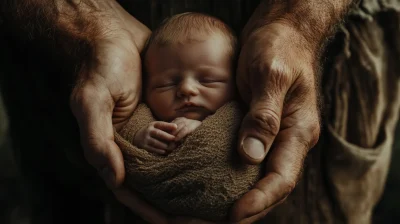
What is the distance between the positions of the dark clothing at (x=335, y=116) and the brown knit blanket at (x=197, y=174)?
0.32 m

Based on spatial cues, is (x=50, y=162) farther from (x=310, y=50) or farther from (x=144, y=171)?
(x=310, y=50)

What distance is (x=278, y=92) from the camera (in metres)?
0.77

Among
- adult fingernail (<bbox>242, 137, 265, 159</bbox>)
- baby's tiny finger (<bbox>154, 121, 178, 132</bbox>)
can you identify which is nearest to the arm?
adult fingernail (<bbox>242, 137, 265, 159</bbox>)

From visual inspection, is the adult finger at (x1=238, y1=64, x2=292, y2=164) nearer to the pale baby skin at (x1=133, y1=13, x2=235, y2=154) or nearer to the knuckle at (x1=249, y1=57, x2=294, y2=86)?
the knuckle at (x1=249, y1=57, x2=294, y2=86)

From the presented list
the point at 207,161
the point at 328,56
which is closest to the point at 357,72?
the point at 328,56

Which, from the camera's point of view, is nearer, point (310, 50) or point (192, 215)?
point (192, 215)

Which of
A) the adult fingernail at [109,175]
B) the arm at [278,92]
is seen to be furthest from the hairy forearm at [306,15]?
the adult fingernail at [109,175]

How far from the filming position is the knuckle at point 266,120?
729 mm

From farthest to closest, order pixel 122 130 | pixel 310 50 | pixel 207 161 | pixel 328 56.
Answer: pixel 328 56 → pixel 310 50 → pixel 122 130 → pixel 207 161

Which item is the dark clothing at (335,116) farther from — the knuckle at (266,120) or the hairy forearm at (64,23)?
the knuckle at (266,120)

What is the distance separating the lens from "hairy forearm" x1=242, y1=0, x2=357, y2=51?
0.96 metres

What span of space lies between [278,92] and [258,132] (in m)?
0.07

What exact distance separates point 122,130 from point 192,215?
0.19 meters

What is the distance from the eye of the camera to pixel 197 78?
2.89 ft
